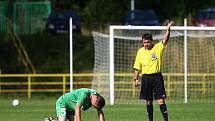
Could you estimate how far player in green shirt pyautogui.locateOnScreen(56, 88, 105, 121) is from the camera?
17.2 m

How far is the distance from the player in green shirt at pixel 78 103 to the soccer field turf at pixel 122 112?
4691 millimetres

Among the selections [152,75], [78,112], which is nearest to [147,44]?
[152,75]

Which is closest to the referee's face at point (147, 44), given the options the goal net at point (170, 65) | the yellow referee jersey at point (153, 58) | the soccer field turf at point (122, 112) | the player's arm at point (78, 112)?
the yellow referee jersey at point (153, 58)

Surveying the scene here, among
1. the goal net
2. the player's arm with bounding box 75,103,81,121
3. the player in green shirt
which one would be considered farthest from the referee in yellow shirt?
the goal net

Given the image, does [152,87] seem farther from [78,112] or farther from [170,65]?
[170,65]

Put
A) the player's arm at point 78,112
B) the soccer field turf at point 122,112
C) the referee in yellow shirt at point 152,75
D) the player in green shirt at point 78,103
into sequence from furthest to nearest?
the soccer field turf at point 122,112
the referee in yellow shirt at point 152,75
the player's arm at point 78,112
the player in green shirt at point 78,103

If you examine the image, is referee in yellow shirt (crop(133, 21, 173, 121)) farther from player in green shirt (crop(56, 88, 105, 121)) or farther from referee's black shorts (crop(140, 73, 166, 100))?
player in green shirt (crop(56, 88, 105, 121))

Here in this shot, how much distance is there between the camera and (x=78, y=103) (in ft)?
58.1

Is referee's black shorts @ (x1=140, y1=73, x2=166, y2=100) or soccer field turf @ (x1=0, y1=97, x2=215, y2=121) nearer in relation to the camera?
referee's black shorts @ (x1=140, y1=73, x2=166, y2=100)

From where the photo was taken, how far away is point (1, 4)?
51031 mm

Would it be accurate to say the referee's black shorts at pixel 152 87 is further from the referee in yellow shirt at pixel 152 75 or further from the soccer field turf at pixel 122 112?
the soccer field turf at pixel 122 112

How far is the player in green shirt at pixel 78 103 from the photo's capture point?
17.2 metres

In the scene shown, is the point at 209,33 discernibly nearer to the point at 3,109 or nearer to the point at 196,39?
the point at 196,39

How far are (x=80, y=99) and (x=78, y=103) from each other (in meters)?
0.08
